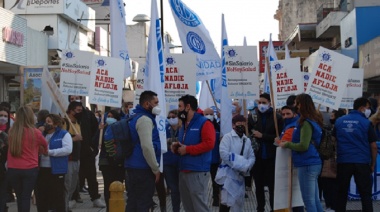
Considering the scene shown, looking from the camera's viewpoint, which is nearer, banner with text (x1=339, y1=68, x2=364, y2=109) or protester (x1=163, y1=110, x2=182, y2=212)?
protester (x1=163, y1=110, x2=182, y2=212)

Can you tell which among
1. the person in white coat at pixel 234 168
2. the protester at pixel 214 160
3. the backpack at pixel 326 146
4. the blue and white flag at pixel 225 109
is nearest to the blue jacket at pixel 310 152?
the backpack at pixel 326 146

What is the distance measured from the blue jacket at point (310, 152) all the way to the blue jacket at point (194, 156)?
3.99 feet

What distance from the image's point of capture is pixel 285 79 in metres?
14.2

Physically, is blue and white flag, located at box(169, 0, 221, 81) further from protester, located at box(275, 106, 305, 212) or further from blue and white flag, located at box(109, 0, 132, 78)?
protester, located at box(275, 106, 305, 212)

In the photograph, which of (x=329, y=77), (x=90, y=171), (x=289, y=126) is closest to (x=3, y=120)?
(x=90, y=171)

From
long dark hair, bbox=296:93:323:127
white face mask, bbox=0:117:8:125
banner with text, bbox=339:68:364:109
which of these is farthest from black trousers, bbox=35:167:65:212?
banner with text, bbox=339:68:364:109

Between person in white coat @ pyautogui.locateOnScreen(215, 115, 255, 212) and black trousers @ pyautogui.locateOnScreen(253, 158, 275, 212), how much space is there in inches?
42.5

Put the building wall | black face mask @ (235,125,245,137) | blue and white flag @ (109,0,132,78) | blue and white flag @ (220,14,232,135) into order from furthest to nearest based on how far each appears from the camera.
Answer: the building wall → blue and white flag @ (109,0,132,78) → blue and white flag @ (220,14,232,135) → black face mask @ (235,125,245,137)

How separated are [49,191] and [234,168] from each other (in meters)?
2.95

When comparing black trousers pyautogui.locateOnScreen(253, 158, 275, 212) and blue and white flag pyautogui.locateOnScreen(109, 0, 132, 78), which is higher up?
blue and white flag pyautogui.locateOnScreen(109, 0, 132, 78)

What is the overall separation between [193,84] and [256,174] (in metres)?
3.06

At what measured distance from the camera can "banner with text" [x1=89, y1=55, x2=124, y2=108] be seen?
1330 cm

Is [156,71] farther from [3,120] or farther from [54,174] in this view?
[3,120]

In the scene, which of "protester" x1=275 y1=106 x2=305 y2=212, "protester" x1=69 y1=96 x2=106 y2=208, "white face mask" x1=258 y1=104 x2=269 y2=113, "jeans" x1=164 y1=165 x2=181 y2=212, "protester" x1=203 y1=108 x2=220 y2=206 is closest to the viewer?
"protester" x1=275 y1=106 x2=305 y2=212
